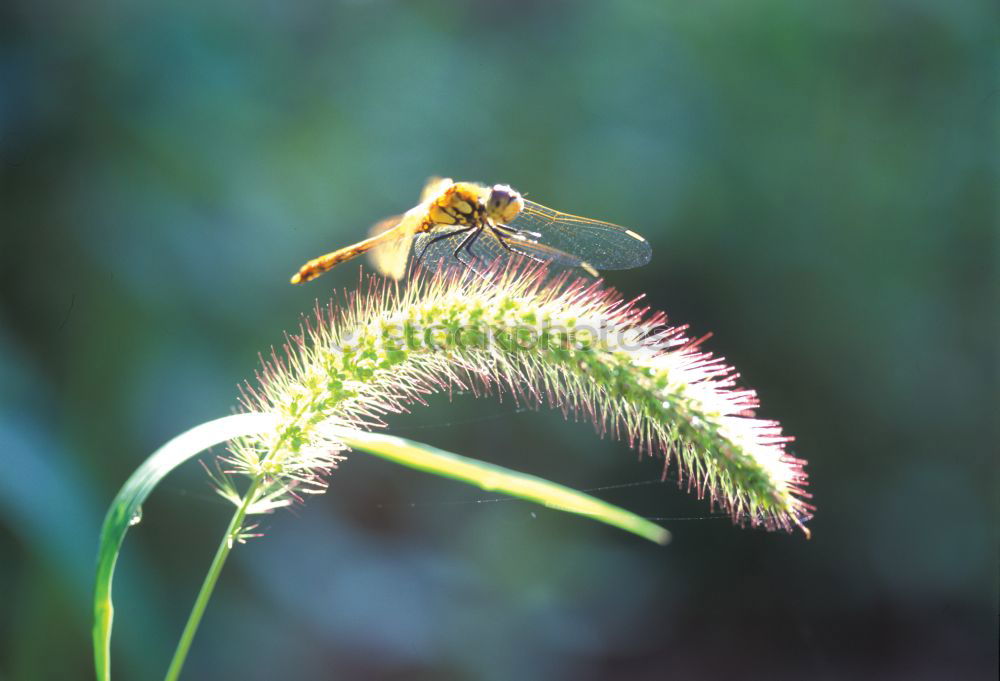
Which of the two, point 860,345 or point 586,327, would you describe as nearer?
point 586,327

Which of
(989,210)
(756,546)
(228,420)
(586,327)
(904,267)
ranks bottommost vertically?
(228,420)

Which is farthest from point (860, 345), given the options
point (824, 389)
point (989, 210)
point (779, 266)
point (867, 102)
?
point (867, 102)

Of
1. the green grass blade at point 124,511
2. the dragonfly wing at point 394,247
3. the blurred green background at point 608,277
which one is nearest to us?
the green grass blade at point 124,511

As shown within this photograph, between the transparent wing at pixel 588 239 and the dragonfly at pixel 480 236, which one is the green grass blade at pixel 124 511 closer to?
the dragonfly at pixel 480 236

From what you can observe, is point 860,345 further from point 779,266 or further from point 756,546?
point 756,546

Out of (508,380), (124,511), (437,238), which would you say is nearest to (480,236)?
(437,238)

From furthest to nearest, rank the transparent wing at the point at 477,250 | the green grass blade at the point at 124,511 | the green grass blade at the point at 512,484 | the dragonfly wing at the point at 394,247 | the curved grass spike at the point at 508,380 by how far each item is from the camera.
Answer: the dragonfly wing at the point at 394,247, the transparent wing at the point at 477,250, the curved grass spike at the point at 508,380, the green grass blade at the point at 124,511, the green grass blade at the point at 512,484

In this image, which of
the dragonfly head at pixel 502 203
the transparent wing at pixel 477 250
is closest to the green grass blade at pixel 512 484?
the transparent wing at pixel 477 250

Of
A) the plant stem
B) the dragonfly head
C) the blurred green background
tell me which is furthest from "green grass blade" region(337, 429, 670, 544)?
the blurred green background

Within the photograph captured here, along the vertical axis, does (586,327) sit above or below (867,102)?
below
